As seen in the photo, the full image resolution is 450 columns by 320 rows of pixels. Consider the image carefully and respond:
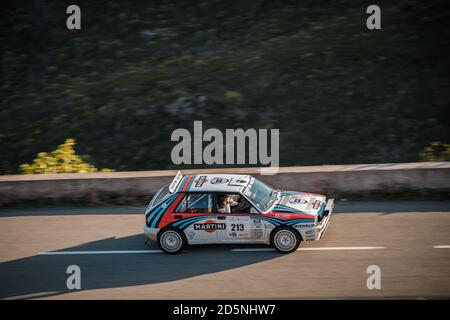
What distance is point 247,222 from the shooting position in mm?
10531

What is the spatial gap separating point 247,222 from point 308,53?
13.9 m

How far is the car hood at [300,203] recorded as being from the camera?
10.7 meters

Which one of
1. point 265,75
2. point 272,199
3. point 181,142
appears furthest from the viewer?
point 265,75

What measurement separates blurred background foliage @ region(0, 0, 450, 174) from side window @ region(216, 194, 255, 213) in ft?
27.2

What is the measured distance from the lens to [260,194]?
1116cm

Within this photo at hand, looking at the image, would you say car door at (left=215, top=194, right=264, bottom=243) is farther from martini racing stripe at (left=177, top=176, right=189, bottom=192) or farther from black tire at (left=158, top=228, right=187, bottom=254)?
martini racing stripe at (left=177, top=176, right=189, bottom=192)

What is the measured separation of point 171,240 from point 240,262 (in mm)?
1508

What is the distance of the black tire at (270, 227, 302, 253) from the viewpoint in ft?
34.2

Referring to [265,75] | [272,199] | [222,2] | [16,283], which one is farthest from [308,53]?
[16,283]

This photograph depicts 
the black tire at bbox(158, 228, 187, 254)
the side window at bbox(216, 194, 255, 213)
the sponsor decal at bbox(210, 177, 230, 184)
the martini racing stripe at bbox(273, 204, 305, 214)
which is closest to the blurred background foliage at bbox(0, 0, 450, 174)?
the sponsor decal at bbox(210, 177, 230, 184)

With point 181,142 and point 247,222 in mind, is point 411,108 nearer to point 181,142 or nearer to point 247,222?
point 181,142

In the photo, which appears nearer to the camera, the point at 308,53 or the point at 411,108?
the point at 411,108

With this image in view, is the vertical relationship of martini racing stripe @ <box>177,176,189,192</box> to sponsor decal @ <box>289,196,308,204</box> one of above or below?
above

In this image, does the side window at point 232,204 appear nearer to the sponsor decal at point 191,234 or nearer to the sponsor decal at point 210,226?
the sponsor decal at point 210,226
